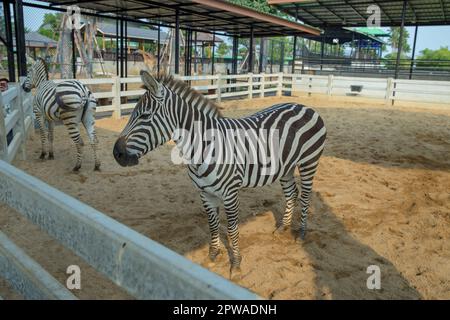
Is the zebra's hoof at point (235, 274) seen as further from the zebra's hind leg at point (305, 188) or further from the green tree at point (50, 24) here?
the green tree at point (50, 24)

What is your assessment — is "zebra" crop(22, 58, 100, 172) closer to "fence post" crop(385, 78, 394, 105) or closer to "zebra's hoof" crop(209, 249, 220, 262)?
"zebra's hoof" crop(209, 249, 220, 262)

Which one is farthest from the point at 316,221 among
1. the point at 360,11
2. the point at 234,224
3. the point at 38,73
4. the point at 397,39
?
the point at 397,39

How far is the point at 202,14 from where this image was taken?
40.7ft

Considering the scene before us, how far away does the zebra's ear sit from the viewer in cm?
272

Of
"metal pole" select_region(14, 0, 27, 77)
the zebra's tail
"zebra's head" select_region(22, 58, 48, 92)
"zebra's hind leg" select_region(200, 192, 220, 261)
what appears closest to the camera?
"zebra's hind leg" select_region(200, 192, 220, 261)

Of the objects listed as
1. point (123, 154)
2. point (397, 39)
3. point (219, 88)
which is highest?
point (397, 39)

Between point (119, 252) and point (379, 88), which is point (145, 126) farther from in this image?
point (379, 88)

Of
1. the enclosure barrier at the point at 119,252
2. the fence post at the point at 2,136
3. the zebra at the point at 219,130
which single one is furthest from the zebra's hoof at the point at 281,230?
the fence post at the point at 2,136

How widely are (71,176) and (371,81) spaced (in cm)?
1414

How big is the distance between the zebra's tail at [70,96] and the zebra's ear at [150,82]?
3.65 metres

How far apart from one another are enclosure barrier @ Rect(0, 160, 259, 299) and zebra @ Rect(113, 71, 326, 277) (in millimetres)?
1310

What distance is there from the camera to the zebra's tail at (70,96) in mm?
5922

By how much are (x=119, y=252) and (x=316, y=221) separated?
360cm
